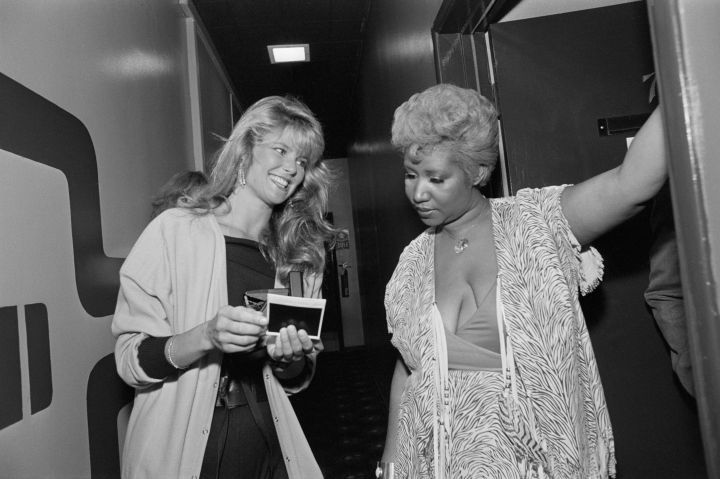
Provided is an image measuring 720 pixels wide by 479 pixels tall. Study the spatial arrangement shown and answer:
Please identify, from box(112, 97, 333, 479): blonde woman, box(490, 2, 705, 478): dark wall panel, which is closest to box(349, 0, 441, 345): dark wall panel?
box(490, 2, 705, 478): dark wall panel

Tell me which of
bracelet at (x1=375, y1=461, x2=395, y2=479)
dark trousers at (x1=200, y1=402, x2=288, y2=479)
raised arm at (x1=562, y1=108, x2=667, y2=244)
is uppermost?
raised arm at (x1=562, y1=108, x2=667, y2=244)

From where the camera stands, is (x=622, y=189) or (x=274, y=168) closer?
(x=622, y=189)

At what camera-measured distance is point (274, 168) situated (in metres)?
1.69

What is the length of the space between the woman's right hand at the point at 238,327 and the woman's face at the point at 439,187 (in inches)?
18.9

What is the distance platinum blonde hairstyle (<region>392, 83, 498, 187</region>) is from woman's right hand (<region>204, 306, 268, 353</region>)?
54 cm

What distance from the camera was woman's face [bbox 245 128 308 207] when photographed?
1685mm

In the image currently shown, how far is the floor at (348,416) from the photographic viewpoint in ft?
12.0

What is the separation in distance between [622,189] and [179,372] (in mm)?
1113

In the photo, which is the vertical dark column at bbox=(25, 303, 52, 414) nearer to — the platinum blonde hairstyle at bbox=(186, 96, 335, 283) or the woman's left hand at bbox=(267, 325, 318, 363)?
the platinum blonde hairstyle at bbox=(186, 96, 335, 283)

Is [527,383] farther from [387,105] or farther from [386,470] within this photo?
[387,105]

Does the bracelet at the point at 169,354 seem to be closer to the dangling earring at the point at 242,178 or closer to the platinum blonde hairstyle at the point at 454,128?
the dangling earring at the point at 242,178

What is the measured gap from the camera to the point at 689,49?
0.64 meters

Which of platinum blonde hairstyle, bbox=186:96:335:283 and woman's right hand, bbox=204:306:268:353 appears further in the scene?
platinum blonde hairstyle, bbox=186:96:335:283

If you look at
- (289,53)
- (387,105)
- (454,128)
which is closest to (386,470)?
(454,128)
